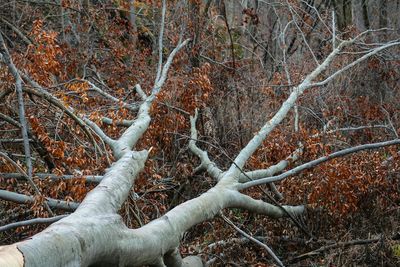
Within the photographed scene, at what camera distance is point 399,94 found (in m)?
11.1

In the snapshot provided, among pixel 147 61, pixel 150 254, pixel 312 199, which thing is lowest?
pixel 312 199

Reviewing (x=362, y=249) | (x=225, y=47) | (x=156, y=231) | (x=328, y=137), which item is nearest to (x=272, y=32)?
(x=225, y=47)

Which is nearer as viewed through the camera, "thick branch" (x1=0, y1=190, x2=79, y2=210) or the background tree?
the background tree

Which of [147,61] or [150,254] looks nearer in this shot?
[150,254]

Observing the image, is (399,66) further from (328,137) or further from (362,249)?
(362,249)

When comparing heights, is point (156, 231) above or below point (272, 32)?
below

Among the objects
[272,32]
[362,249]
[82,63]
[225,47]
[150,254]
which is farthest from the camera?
[272,32]

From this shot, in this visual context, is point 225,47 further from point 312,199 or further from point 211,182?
point 312,199

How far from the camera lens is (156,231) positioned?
4102 millimetres

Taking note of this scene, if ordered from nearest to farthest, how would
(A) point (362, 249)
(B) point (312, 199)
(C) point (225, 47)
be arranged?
(A) point (362, 249) < (B) point (312, 199) < (C) point (225, 47)

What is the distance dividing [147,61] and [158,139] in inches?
182

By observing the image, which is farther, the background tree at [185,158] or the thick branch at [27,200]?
the thick branch at [27,200]

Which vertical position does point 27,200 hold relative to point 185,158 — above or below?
above

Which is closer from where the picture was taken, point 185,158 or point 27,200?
point 27,200
